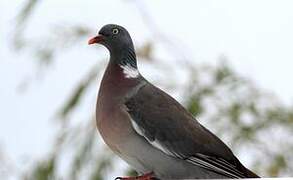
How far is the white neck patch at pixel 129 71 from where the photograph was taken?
3764 millimetres

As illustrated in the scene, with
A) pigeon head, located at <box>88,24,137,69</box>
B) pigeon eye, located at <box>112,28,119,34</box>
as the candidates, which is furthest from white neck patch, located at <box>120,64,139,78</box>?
pigeon eye, located at <box>112,28,119,34</box>

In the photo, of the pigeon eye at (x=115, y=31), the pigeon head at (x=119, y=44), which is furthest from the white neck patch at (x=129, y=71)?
the pigeon eye at (x=115, y=31)

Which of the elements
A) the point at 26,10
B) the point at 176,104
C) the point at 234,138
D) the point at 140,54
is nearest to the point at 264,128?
the point at 234,138

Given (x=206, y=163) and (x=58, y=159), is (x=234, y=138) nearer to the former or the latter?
(x=58, y=159)

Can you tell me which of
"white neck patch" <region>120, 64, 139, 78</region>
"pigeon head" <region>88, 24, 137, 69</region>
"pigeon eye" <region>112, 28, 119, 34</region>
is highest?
"pigeon eye" <region>112, 28, 119, 34</region>

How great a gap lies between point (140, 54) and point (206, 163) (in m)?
1.66

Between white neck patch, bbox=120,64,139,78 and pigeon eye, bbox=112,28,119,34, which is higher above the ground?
pigeon eye, bbox=112,28,119,34

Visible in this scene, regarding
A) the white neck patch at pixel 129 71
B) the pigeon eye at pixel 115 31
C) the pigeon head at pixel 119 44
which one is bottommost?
the white neck patch at pixel 129 71

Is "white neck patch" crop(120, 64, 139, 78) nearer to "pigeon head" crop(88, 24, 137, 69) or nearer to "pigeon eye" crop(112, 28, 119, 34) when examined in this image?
"pigeon head" crop(88, 24, 137, 69)

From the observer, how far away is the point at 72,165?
5.14 meters

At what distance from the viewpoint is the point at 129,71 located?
3.79m

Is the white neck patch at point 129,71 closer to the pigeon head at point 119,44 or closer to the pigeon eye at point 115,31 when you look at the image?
the pigeon head at point 119,44

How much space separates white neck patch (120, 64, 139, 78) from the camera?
12.3 feet

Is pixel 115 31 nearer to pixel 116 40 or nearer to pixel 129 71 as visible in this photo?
pixel 116 40
